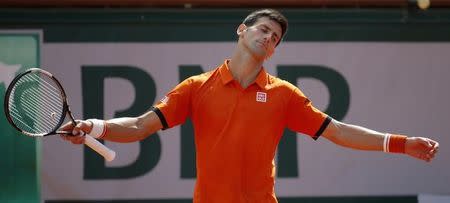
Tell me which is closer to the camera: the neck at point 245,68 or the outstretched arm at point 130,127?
the outstretched arm at point 130,127

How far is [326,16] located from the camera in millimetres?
6938

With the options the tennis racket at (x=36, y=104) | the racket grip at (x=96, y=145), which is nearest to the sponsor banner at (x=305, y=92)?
the tennis racket at (x=36, y=104)

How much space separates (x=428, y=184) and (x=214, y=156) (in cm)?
301

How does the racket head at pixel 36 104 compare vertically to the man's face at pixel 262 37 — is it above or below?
below

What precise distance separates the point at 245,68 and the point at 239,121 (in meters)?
0.30

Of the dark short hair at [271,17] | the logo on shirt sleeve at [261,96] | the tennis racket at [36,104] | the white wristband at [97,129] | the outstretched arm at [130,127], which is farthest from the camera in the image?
the tennis racket at [36,104]

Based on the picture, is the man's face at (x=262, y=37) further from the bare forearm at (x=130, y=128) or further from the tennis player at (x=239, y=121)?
the bare forearm at (x=130, y=128)

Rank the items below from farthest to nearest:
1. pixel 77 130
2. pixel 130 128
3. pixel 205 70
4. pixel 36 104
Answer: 1. pixel 205 70
2. pixel 36 104
3. pixel 130 128
4. pixel 77 130

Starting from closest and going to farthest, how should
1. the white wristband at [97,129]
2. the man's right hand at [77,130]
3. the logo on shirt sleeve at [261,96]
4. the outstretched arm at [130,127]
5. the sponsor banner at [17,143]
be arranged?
the man's right hand at [77,130], the white wristband at [97,129], the outstretched arm at [130,127], the logo on shirt sleeve at [261,96], the sponsor banner at [17,143]

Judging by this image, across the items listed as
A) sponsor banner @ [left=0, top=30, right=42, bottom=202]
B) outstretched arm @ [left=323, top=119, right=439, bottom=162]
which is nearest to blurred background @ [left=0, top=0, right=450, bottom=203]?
sponsor banner @ [left=0, top=30, right=42, bottom=202]

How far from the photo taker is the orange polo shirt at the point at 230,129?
4383 millimetres

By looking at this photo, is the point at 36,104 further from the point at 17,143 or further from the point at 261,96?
the point at 17,143

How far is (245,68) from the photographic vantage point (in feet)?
14.9

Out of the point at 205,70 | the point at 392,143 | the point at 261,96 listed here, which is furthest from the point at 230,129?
the point at 205,70
